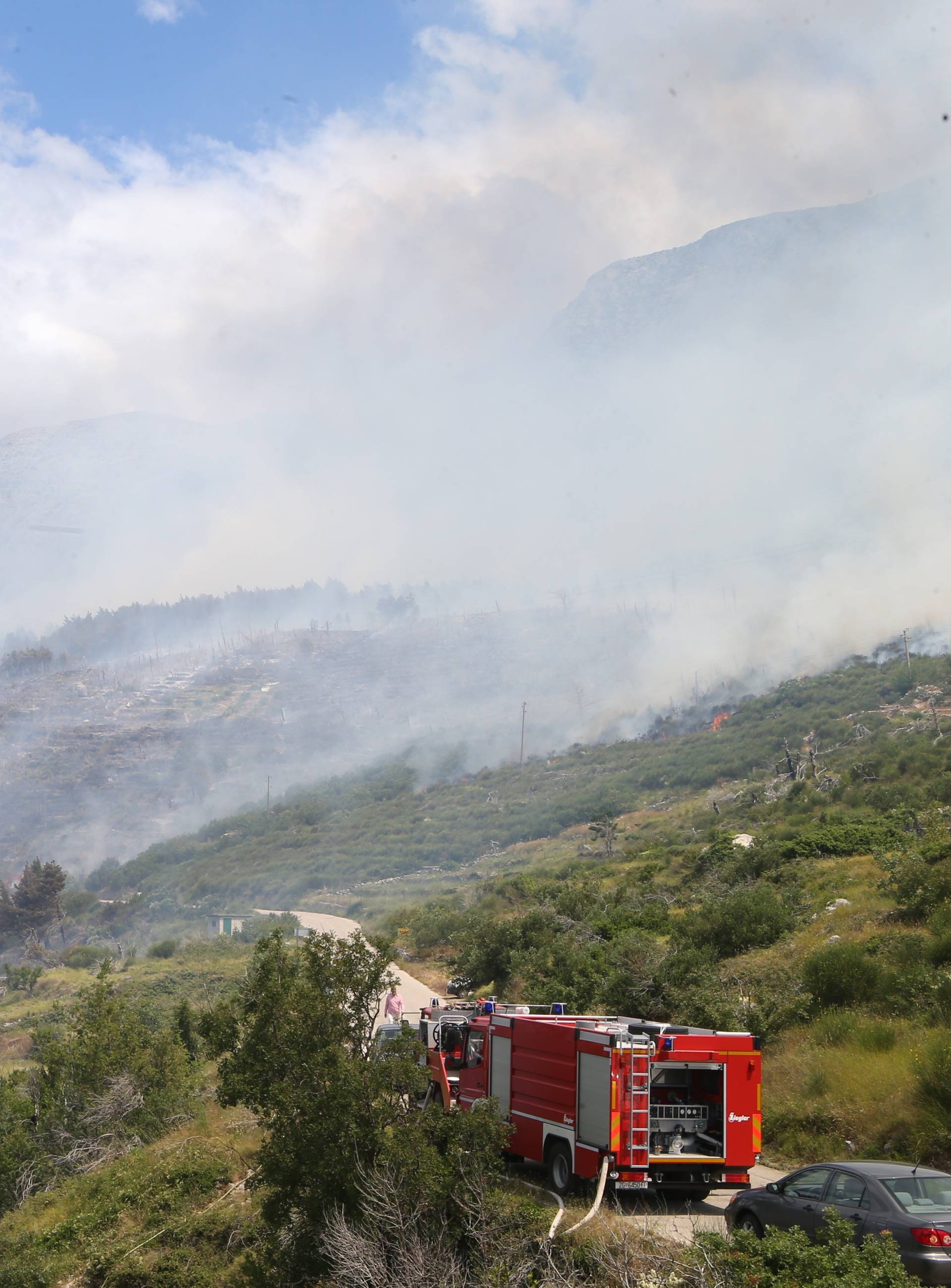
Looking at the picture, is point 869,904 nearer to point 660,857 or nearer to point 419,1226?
point 419,1226

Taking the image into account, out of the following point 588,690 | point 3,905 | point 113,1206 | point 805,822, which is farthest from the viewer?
point 588,690

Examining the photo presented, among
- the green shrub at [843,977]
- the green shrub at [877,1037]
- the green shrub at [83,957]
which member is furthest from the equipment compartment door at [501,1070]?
the green shrub at [83,957]

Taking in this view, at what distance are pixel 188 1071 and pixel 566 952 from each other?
10.7 meters

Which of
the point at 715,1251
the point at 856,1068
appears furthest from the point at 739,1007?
the point at 715,1251

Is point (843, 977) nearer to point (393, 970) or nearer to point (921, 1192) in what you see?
point (921, 1192)

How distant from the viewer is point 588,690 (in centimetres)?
15638

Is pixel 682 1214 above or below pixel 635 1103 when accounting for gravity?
below

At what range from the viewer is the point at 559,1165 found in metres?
12.8

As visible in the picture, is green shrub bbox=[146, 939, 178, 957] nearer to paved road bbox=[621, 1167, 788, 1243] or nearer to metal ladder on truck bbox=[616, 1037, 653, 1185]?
paved road bbox=[621, 1167, 788, 1243]

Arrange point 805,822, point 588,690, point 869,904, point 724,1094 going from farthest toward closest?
point 588,690
point 805,822
point 869,904
point 724,1094

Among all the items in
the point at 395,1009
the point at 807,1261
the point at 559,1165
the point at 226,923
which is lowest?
the point at 226,923

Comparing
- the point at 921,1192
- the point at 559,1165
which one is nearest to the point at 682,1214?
the point at 559,1165

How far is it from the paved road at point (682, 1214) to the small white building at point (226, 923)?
66.4 m

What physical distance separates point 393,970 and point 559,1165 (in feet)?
104
